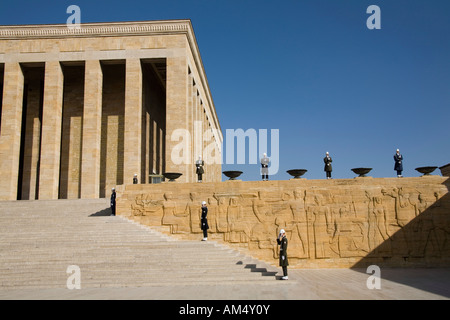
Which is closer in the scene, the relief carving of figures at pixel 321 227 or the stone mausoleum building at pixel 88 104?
the relief carving of figures at pixel 321 227

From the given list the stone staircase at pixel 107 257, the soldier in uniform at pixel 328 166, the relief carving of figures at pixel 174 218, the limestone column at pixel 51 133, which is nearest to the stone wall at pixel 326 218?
the relief carving of figures at pixel 174 218

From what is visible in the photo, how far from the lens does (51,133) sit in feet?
71.6

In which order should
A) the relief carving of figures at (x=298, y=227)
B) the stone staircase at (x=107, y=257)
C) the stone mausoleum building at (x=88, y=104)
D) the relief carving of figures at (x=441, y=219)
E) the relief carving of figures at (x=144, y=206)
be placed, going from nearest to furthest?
the stone staircase at (x=107, y=257) < the relief carving of figures at (x=441, y=219) < the relief carving of figures at (x=298, y=227) < the relief carving of figures at (x=144, y=206) < the stone mausoleum building at (x=88, y=104)

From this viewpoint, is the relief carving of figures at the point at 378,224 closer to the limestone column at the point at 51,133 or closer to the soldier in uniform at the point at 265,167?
the soldier in uniform at the point at 265,167

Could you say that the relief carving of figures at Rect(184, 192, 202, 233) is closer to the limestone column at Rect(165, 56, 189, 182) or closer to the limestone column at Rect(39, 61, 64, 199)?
the limestone column at Rect(165, 56, 189, 182)

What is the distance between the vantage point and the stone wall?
46.1 ft

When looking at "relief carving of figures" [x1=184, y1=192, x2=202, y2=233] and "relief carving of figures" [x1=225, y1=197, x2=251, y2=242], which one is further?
"relief carving of figures" [x1=184, y1=192, x2=202, y2=233]

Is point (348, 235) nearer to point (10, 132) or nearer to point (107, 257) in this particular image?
point (107, 257)

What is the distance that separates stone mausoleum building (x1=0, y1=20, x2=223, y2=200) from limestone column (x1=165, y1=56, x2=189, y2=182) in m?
0.06

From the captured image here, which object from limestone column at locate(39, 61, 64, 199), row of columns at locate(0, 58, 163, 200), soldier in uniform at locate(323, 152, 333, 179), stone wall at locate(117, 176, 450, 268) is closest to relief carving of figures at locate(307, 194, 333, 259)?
stone wall at locate(117, 176, 450, 268)

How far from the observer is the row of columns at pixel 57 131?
2144cm

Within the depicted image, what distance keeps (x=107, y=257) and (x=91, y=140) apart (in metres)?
12.5

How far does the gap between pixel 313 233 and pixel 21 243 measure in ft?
32.5

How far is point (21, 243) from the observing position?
12.0m
